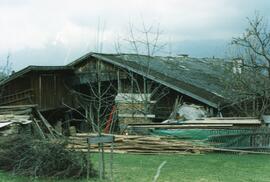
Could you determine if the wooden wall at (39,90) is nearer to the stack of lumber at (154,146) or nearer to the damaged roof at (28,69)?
the damaged roof at (28,69)

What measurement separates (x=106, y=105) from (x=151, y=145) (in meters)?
12.6

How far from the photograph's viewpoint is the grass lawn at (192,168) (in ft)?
38.7

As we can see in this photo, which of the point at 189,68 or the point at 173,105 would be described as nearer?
the point at 173,105

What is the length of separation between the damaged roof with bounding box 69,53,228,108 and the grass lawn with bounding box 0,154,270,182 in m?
9.29

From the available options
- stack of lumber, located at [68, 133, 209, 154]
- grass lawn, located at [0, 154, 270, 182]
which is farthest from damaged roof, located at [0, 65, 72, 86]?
grass lawn, located at [0, 154, 270, 182]

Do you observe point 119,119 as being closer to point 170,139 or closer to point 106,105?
point 106,105

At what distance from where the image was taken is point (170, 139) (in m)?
19.1

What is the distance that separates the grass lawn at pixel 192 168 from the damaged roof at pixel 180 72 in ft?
30.5

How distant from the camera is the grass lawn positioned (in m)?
11.8

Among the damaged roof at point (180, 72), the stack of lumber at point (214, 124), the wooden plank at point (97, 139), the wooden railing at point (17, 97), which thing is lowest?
the stack of lumber at point (214, 124)

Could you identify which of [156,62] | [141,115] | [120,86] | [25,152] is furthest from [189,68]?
[25,152]

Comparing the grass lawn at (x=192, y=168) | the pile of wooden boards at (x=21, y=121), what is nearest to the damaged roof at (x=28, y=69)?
the pile of wooden boards at (x=21, y=121)

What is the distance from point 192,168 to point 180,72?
65.4ft

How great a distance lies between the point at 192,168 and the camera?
551 inches
